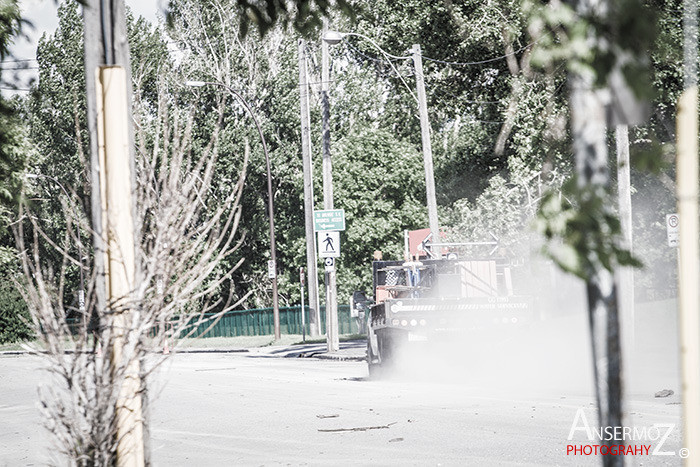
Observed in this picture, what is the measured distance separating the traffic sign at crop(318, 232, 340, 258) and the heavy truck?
6.96 meters

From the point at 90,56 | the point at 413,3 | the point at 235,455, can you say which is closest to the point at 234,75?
the point at 413,3

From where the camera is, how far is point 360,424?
444 inches

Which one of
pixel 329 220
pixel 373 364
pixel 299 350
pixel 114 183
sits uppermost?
pixel 329 220

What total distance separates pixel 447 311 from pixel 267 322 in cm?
3100

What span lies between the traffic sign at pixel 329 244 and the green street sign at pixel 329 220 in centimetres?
16

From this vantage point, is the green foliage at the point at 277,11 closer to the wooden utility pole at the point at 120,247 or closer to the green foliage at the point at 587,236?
the wooden utility pole at the point at 120,247

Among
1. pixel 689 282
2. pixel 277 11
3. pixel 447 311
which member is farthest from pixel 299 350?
pixel 689 282

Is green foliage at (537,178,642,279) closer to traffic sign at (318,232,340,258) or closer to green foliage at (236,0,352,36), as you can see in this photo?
green foliage at (236,0,352,36)

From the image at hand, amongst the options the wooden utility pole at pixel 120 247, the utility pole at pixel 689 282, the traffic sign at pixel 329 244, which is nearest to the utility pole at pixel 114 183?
the wooden utility pole at pixel 120 247

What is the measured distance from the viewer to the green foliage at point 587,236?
2.87 m

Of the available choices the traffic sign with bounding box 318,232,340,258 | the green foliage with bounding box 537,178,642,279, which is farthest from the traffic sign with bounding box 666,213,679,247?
the green foliage with bounding box 537,178,642,279

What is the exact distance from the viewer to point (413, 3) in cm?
3644

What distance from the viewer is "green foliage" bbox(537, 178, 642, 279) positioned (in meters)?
2.87

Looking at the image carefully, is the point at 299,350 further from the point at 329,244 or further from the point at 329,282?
the point at 329,244
